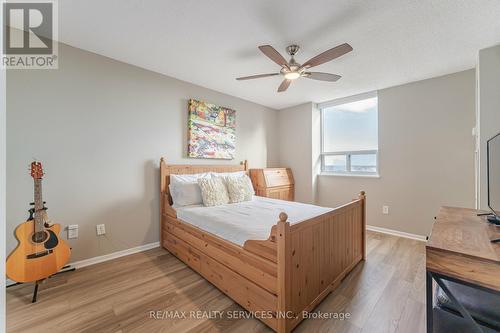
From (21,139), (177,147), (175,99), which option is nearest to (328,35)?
(175,99)

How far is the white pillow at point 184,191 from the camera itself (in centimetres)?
263

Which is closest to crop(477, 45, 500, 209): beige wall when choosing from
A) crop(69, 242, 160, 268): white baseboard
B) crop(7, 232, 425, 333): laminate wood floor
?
crop(7, 232, 425, 333): laminate wood floor

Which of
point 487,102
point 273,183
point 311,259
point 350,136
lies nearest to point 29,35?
point 311,259

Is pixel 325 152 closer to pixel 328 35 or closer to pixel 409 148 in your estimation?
pixel 409 148

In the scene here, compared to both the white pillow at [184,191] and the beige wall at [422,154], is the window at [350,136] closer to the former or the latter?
the beige wall at [422,154]

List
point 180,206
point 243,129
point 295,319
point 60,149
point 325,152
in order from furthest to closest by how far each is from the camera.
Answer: point 325,152
point 243,129
point 180,206
point 60,149
point 295,319

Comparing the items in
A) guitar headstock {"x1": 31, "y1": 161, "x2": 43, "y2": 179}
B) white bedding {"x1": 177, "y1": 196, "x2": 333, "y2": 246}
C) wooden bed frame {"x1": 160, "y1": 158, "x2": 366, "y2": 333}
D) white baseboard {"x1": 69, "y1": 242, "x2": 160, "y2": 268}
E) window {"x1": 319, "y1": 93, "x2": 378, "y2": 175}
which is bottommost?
white baseboard {"x1": 69, "y1": 242, "x2": 160, "y2": 268}

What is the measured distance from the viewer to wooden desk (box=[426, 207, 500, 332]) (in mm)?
820

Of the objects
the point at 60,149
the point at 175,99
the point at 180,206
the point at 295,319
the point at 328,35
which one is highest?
the point at 328,35

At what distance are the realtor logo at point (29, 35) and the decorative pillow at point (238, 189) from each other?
235 cm

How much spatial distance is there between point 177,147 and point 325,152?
293 centimetres

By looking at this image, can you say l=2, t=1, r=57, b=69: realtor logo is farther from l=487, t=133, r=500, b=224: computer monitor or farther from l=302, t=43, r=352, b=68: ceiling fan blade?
l=487, t=133, r=500, b=224: computer monitor

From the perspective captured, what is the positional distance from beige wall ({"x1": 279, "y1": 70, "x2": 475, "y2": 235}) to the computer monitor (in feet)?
5.59

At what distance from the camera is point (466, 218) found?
1.47m
